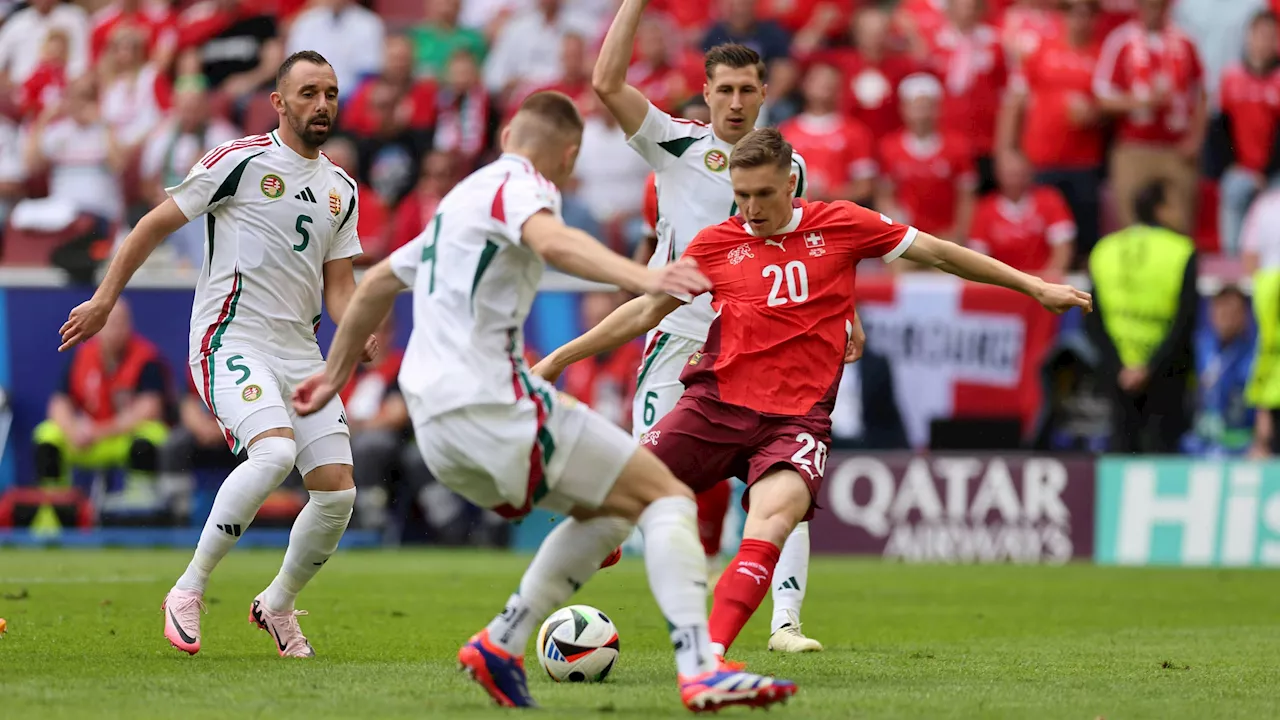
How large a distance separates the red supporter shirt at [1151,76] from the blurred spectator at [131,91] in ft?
37.2

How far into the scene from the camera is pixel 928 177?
62.8 feet

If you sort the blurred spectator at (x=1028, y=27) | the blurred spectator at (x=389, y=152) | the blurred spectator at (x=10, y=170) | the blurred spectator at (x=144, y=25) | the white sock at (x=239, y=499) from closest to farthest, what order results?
the white sock at (x=239, y=499) < the blurred spectator at (x=1028, y=27) < the blurred spectator at (x=389, y=152) < the blurred spectator at (x=10, y=170) < the blurred spectator at (x=144, y=25)

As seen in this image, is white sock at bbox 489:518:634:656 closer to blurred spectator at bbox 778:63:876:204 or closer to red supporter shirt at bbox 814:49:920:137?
blurred spectator at bbox 778:63:876:204

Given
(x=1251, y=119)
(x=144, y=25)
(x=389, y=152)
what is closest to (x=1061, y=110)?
(x=1251, y=119)

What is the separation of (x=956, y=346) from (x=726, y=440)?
391 inches

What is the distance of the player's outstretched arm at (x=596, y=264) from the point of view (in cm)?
604

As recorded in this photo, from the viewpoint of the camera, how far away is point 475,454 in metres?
6.60

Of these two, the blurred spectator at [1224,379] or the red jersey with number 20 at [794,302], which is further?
the blurred spectator at [1224,379]

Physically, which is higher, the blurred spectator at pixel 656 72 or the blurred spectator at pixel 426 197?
the blurred spectator at pixel 656 72

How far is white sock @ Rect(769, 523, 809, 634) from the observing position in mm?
9586

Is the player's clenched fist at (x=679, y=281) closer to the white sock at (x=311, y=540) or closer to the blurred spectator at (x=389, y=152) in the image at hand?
the white sock at (x=311, y=540)

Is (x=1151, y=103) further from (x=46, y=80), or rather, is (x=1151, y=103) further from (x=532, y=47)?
(x=46, y=80)

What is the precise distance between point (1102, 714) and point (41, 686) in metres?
4.21

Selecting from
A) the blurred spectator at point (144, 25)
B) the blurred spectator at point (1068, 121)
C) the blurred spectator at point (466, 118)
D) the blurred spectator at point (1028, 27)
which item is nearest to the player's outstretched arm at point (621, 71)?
the blurred spectator at point (1068, 121)
